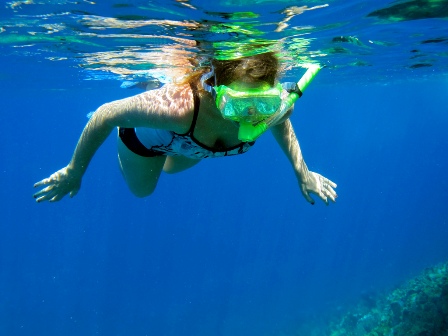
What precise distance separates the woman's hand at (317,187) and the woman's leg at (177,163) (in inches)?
74.7

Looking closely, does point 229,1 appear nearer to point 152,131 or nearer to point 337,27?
point 152,131

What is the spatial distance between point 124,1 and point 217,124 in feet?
9.37

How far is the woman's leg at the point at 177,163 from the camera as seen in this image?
6.90 meters

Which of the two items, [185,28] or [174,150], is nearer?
[174,150]

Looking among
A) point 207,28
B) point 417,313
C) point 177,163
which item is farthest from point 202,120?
point 417,313

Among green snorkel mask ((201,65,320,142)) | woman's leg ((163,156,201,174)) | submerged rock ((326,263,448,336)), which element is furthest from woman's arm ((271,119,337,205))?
submerged rock ((326,263,448,336))

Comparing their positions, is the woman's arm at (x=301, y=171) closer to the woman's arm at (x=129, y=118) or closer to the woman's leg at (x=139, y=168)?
the woman's arm at (x=129, y=118)

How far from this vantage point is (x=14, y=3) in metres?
7.00

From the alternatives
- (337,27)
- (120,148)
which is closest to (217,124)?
(120,148)

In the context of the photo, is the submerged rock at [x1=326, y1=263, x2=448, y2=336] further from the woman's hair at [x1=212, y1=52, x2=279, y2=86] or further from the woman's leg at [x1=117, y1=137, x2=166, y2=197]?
the woman's hair at [x1=212, y1=52, x2=279, y2=86]

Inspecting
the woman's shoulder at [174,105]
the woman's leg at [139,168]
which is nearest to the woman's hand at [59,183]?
the woman's leg at [139,168]

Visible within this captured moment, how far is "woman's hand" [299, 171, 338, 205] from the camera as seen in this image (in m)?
5.88

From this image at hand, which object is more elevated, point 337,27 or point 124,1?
point 124,1

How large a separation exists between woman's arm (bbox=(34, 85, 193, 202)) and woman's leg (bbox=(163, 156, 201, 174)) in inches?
74.2
